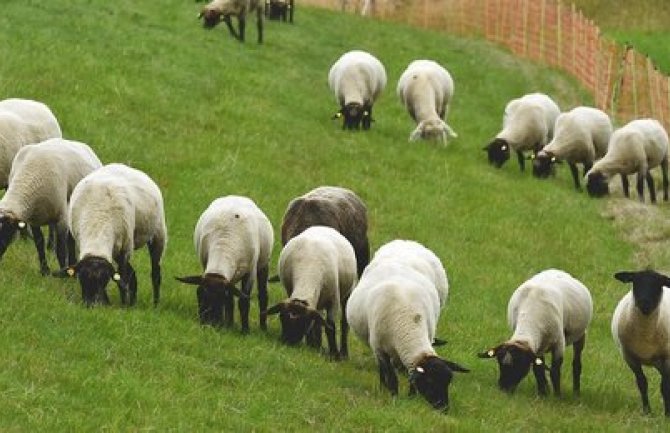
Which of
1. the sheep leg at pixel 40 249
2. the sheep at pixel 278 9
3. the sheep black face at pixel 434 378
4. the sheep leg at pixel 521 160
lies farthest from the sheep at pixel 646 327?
the sheep at pixel 278 9

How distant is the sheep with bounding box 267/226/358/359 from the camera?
16047 mm

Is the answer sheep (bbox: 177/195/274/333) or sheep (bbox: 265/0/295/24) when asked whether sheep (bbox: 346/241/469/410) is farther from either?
sheep (bbox: 265/0/295/24)

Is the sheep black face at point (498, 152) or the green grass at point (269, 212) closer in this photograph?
the green grass at point (269, 212)

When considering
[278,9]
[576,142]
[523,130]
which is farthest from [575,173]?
[278,9]

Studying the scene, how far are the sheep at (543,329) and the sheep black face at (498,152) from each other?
1219cm

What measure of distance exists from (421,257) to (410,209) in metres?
8.51

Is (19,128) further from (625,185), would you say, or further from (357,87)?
(625,185)

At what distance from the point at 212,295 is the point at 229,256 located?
2.15 feet

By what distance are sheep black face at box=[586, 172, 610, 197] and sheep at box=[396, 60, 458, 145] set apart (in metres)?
3.43

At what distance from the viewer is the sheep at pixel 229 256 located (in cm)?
1620

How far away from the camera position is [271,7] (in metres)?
40.2

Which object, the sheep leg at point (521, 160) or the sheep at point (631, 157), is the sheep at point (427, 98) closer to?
the sheep leg at point (521, 160)

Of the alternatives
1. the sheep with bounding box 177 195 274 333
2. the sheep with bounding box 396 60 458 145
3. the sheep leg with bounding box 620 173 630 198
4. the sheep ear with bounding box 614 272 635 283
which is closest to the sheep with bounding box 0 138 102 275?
the sheep with bounding box 177 195 274 333

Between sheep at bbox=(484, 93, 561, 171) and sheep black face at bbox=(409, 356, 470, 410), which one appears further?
sheep at bbox=(484, 93, 561, 171)
